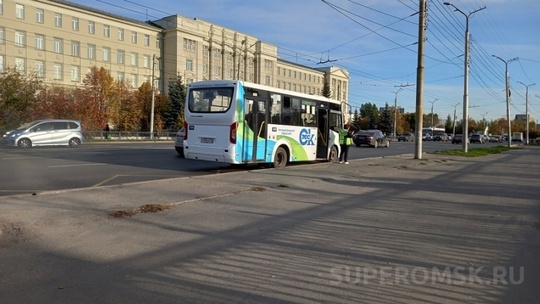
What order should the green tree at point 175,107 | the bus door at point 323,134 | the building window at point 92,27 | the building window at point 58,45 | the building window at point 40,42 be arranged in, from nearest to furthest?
the bus door at point 323,134 < the green tree at point 175,107 < the building window at point 40,42 < the building window at point 58,45 < the building window at point 92,27

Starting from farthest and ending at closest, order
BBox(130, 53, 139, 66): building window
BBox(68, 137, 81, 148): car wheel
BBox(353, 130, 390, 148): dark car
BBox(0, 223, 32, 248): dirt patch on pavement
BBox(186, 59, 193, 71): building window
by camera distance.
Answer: BBox(186, 59, 193, 71): building window
BBox(130, 53, 139, 66): building window
BBox(353, 130, 390, 148): dark car
BBox(68, 137, 81, 148): car wheel
BBox(0, 223, 32, 248): dirt patch on pavement

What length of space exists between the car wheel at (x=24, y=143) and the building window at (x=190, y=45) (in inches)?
2389

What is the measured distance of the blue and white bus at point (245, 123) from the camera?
1366 centimetres

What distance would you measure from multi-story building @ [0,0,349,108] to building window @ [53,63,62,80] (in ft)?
0.52

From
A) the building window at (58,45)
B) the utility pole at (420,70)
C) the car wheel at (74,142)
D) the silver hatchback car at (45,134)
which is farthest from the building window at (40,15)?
the utility pole at (420,70)

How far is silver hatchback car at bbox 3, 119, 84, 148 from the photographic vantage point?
24.6 m

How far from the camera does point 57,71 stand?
67.7 metres

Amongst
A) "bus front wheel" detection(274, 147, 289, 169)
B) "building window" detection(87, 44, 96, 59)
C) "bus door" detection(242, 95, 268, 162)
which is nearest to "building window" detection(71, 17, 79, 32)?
"building window" detection(87, 44, 96, 59)

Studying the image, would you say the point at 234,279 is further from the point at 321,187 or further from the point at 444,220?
the point at 321,187

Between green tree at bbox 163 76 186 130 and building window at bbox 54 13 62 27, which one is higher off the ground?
building window at bbox 54 13 62 27

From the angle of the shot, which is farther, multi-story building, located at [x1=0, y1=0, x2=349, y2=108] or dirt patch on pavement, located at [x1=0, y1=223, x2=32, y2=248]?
multi-story building, located at [x1=0, y1=0, x2=349, y2=108]

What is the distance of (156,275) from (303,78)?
112420 millimetres

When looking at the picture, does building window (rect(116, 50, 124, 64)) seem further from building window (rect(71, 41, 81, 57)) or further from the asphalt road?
the asphalt road

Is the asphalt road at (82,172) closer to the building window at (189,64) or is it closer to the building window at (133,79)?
the building window at (133,79)
